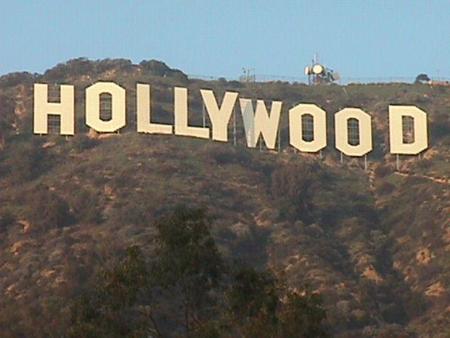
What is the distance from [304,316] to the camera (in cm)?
2814

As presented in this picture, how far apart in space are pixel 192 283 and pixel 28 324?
20.9 metres

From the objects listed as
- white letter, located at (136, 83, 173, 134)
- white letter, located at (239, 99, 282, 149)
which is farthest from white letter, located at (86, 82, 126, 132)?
white letter, located at (239, 99, 282, 149)

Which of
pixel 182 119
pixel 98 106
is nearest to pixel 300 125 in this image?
pixel 182 119

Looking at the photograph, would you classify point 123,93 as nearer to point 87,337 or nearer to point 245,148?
point 245,148

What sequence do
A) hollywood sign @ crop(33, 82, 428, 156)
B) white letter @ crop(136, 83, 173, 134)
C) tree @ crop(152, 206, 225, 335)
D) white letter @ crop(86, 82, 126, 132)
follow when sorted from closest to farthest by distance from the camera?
tree @ crop(152, 206, 225, 335) → white letter @ crop(136, 83, 173, 134) → hollywood sign @ crop(33, 82, 428, 156) → white letter @ crop(86, 82, 126, 132)

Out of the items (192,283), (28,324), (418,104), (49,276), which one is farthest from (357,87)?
(192,283)

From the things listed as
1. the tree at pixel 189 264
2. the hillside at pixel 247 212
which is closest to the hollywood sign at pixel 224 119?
the hillside at pixel 247 212

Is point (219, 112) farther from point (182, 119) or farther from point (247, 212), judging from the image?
point (247, 212)

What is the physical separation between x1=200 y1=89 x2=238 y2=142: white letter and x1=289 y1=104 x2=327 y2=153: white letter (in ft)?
13.5

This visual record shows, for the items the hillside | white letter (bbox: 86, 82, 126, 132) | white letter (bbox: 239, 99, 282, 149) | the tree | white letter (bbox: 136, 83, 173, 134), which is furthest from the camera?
white letter (bbox: 239, 99, 282, 149)

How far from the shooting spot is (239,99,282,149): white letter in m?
76.4

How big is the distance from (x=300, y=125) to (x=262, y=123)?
2990 mm

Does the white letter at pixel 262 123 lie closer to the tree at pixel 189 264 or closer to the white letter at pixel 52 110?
the white letter at pixel 52 110

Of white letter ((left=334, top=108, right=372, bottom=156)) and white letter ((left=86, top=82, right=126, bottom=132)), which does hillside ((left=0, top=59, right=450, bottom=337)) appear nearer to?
white letter ((left=334, top=108, right=372, bottom=156))
